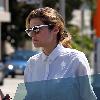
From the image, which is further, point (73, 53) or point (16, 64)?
point (16, 64)

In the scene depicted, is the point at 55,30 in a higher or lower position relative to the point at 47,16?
lower

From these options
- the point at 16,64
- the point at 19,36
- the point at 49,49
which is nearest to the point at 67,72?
the point at 49,49

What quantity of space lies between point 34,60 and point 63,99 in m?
0.37

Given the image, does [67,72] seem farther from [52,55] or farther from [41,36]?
[41,36]

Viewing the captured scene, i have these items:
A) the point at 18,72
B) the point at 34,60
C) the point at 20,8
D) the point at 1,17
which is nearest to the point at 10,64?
the point at 18,72

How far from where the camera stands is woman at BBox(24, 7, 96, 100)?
3662 mm

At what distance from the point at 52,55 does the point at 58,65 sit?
0.09 m

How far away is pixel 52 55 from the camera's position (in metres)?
3.72

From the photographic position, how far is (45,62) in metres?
3.76

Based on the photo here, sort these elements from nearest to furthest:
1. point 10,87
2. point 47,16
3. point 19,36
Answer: point 47,16 → point 10,87 → point 19,36

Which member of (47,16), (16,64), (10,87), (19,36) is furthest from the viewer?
(19,36)

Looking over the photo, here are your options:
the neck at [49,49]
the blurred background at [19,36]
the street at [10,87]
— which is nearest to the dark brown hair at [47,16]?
the neck at [49,49]

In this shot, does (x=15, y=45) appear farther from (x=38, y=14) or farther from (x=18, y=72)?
(x=38, y=14)

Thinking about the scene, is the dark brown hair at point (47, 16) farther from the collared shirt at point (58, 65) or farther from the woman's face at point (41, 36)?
the collared shirt at point (58, 65)
